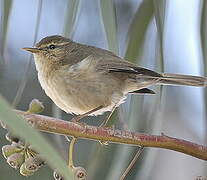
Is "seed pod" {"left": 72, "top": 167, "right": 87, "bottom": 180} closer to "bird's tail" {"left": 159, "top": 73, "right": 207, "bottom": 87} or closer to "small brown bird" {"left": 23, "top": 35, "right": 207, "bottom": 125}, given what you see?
"bird's tail" {"left": 159, "top": 73, "right": 207, "bottom": 87}

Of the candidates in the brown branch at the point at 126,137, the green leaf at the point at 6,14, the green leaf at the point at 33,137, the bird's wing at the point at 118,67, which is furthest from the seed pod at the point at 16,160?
the bird's wing at the point at 118,67

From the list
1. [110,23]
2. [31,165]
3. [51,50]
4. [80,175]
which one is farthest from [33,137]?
[51,50]

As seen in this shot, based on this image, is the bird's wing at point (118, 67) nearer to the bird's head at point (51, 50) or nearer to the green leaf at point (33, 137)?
the bird's head at point (51, 50)

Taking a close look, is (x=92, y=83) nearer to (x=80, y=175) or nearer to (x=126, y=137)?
(x=126, y=137)

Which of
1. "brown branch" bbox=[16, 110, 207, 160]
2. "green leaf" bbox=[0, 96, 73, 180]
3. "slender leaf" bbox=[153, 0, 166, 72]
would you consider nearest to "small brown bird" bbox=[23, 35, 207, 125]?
"slender leaf" bbox=[153, 0, 166, 72]

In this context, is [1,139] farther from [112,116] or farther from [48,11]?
[112,116]
